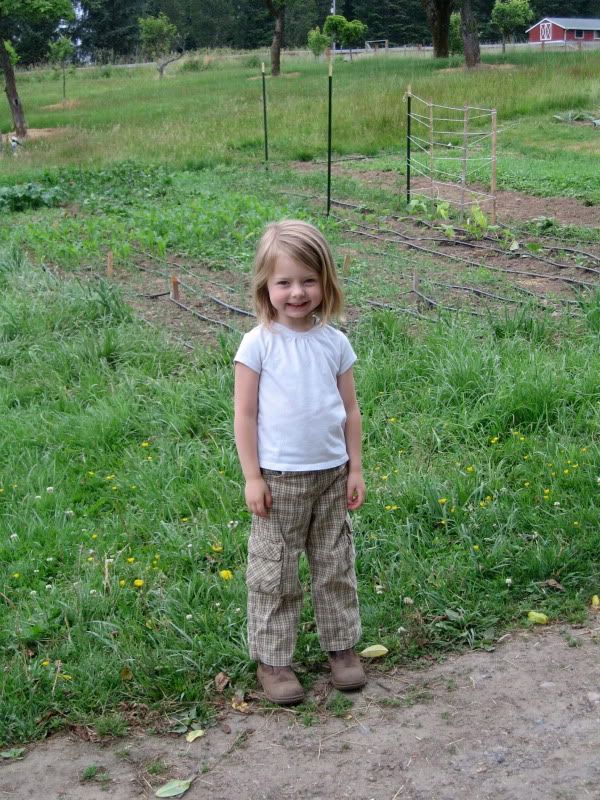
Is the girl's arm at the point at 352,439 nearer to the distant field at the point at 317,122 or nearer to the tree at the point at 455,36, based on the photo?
the distant field at the point at 317,122

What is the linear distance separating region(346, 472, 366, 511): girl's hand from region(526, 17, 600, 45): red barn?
58.7 metres

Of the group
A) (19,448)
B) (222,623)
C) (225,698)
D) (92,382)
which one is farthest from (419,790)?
(92,382)


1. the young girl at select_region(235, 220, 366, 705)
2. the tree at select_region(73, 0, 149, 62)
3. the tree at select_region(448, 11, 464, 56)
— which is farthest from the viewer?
the tree at select_region(73, 0, 149, 62)

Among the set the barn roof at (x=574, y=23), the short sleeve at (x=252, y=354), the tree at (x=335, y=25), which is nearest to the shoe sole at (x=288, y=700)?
the short sleeve at (x=252, y=354)

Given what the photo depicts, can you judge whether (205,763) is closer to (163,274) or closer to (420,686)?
(420,686)

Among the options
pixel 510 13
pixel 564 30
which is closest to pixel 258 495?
pixel 510 13

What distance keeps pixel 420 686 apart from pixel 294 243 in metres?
1.51

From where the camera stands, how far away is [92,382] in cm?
611

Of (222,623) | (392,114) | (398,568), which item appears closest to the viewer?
(222,623)

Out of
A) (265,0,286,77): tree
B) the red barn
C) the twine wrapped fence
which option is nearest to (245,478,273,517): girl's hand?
the twine wrapped fence

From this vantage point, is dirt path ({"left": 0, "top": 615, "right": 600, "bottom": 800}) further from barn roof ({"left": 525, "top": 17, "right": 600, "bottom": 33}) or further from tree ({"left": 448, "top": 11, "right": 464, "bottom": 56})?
barn roof ({"left": 525, "top": 17, "right": 600, "bottom": 33})

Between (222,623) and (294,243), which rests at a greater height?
(294,243)

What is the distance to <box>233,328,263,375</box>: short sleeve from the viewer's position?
298cm

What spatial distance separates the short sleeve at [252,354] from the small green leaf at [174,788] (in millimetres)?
1232
